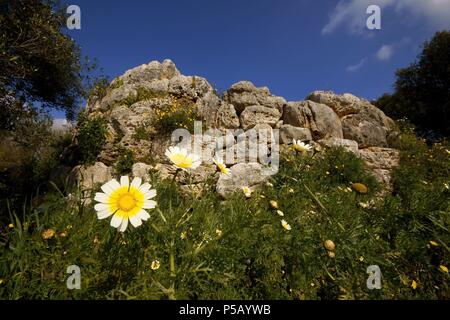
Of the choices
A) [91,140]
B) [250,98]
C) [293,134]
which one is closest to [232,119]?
[250,98]

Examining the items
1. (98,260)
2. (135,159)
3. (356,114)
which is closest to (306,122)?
(356,114)

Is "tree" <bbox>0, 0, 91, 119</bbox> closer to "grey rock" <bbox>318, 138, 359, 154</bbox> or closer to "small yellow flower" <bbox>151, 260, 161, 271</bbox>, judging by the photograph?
"small yellow flower" <bbox>151, 260, 161, 271</bbox>

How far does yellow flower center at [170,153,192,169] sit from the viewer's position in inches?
46.4

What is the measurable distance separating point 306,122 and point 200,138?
9.78 feet

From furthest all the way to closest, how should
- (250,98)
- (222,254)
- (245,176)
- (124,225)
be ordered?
(250,98) < (245,176) < (222,254) < (124,225)

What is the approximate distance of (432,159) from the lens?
6477 millimetres

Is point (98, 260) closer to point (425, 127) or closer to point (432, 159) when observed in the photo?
point (432, 159)

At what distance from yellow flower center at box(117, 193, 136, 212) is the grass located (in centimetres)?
10

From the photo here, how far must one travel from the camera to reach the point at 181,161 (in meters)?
1.21

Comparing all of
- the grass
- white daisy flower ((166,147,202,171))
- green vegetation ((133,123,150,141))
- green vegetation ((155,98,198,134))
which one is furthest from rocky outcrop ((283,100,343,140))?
white daisy flower ((166,147,202,171))

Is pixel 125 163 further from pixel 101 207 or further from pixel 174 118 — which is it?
pixel 101 207

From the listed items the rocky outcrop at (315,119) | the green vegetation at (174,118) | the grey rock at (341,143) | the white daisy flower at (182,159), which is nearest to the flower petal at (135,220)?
the white daisy flower at (182,159)

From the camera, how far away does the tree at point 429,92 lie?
11438 mm

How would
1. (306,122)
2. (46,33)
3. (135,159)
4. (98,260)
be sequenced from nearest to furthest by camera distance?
1. (98,260)
2. (46,33)
3. (135,159)
4. (306,122)
